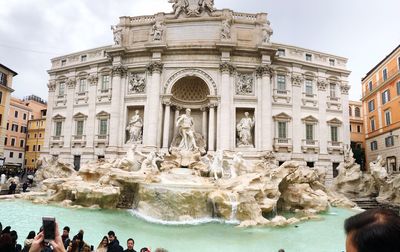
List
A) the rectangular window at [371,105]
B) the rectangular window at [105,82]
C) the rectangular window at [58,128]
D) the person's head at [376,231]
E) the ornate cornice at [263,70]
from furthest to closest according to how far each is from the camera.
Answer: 1. the rectangular window at [371,105]
2. the rectangular window at [58,128]
3. the rectangular window at [105,82]
4. the ornate cornice at [263,70]
5. the person's head at [376,231]

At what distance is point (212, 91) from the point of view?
2283 centimetres

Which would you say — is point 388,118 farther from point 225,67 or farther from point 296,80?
point 225,67

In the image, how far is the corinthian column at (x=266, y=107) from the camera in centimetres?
2242

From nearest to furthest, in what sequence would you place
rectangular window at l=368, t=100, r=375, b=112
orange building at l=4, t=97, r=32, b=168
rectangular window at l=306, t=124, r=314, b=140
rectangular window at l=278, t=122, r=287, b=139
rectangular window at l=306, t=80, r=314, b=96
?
rectangular window at l=278, t=122, r=287, b=139 < rectangular window at l=306, t=124, r=314, b=140 < rectangular window at l=306, t=80, r=314, b=96 < rectangular window at l=368, t=100, r=375, b=112 < orange building at l=4, t=97, r=32, b=168

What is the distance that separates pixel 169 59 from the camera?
23578mm

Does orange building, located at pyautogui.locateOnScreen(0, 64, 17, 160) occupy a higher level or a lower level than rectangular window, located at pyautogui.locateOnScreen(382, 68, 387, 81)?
lower

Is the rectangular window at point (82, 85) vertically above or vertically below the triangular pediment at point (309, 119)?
above

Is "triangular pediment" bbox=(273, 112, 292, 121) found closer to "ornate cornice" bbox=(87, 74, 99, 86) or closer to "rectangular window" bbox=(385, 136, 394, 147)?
"rectangular window" bbox=(385, 136, 394, 147)

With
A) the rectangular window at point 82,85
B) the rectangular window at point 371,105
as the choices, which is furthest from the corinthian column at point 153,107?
the rectangular window at point 371,105

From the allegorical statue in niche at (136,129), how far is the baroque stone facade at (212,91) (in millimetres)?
622

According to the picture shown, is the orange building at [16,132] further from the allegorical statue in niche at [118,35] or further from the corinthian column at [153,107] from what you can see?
the corinthian column at [153,107]

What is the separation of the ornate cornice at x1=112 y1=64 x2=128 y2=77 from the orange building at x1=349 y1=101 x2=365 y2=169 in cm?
2617

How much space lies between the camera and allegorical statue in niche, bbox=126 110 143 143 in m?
23.4

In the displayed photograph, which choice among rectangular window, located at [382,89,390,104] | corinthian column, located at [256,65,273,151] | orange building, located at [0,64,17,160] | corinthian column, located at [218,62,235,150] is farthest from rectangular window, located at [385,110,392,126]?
orange building, located at [0,64,17,160]
